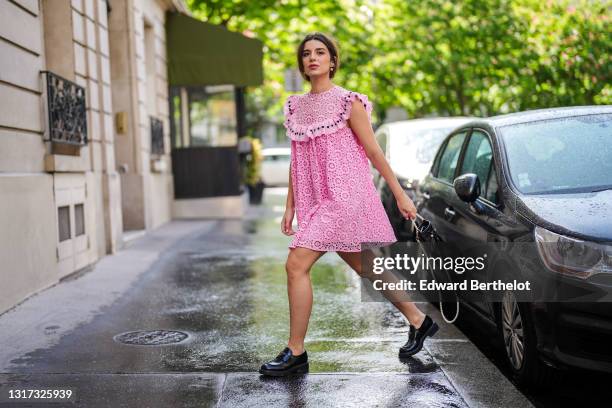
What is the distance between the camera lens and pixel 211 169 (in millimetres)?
17250

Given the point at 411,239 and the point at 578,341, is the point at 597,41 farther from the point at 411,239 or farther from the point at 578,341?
the point at 578,341

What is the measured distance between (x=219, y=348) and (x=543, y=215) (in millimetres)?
2283

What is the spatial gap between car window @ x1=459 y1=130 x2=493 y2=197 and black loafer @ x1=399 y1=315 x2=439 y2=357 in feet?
3.41

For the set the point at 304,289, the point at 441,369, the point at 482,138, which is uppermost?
the point at 482,138

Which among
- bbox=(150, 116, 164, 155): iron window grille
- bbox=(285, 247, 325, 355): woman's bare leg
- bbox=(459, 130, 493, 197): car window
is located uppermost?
bbox=(150, 116, 164, 155): iron window grille

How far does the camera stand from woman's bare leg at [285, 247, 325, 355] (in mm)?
4742

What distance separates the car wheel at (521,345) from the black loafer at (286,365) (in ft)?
3.98

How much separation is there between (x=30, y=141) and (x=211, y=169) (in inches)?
379

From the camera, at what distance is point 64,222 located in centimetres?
865

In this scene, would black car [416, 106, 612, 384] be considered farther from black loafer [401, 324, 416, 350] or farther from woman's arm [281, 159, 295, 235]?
woman's arm [281, 159, 295, 235]

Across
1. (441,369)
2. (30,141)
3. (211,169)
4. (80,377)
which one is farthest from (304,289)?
(211,169)

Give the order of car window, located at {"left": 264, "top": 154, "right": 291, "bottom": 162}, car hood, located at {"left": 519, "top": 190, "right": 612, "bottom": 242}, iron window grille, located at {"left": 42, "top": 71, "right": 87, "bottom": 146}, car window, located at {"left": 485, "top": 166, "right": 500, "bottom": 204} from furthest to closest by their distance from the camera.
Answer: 1. car window, located at {"left": 264, "top": 154, "right": 291, "bottom": 162}
2. iron window grille, located at {"left": 42, "top": 71, "right": 87, "bottom": 146}
3. car window, located at {"left": 485, "top": 166, "right": 500, "bottom": 204}
4. car hood, located at {"left": 519, "top": 190, "right": 612, "bottom": 242}

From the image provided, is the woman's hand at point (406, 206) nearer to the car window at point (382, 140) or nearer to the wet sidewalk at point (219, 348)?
the wet sidewalk at point (219, 348)

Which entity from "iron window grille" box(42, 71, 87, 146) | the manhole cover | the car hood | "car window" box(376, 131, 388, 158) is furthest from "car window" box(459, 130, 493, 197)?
"iron window grille" box(42, 71, 87, 146)
